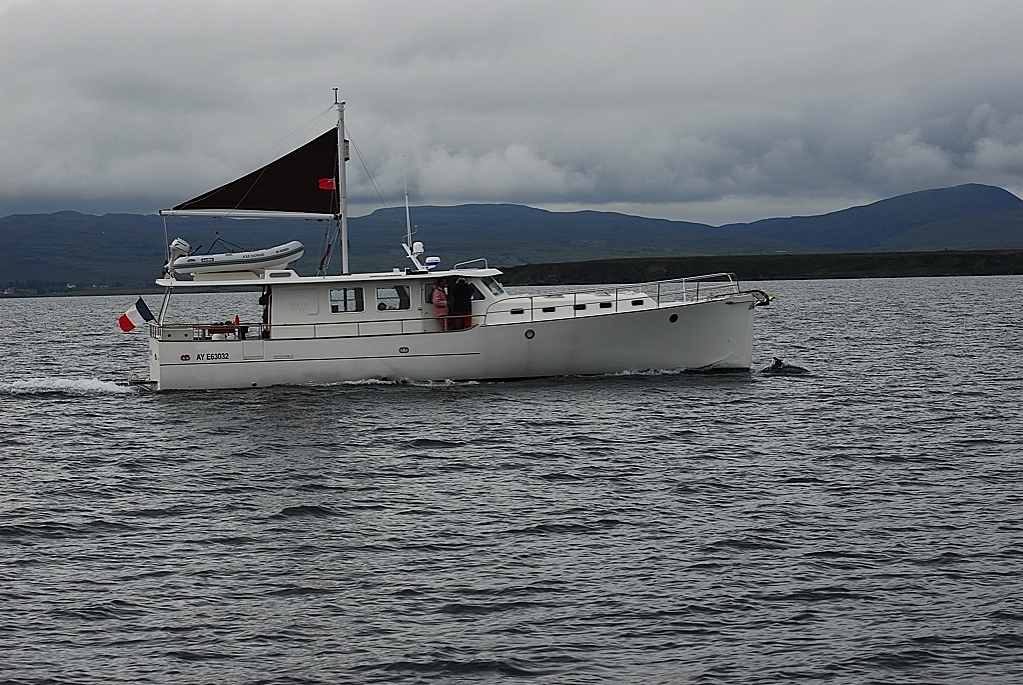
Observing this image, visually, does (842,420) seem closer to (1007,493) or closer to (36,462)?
(1007,493)

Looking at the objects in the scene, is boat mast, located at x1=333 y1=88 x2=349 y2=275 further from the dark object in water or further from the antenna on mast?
the dark object in water

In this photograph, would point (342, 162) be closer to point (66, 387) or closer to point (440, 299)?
point (440, 299)

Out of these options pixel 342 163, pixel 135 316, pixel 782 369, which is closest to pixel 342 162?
pixel 342 163

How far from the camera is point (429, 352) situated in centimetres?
3153

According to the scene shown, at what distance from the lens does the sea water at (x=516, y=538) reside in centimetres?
1217

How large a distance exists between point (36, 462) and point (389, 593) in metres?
12.0

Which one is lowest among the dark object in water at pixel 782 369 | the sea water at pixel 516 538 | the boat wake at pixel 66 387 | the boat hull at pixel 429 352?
the sea water at pixel 516 538

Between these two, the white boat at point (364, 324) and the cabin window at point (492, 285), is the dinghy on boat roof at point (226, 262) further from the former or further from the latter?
the cabin window at point (492, 285)

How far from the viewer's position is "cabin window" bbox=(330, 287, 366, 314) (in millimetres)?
31578

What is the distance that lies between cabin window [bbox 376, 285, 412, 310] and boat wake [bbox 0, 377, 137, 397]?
785 cm

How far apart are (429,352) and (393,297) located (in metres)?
1.72

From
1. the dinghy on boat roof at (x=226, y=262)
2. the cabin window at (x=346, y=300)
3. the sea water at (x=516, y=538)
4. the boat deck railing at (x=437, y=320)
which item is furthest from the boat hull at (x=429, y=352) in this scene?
the dinghy on boat roof at (x=226, y=262)

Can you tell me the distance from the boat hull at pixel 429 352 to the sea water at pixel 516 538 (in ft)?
2.85

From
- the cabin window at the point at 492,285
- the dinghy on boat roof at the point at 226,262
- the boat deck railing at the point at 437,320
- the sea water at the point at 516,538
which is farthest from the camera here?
the cabin window at the point at 492,285
